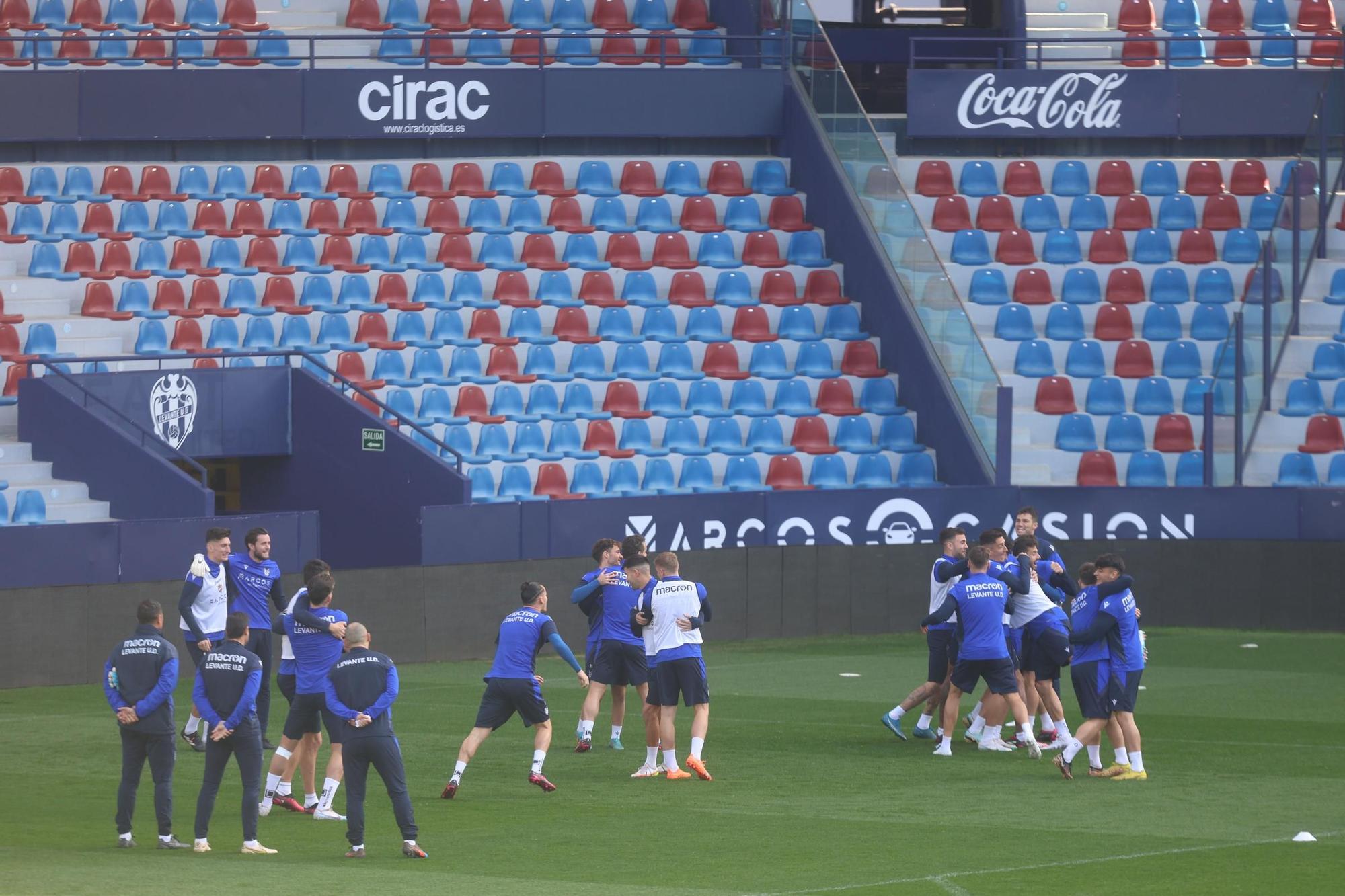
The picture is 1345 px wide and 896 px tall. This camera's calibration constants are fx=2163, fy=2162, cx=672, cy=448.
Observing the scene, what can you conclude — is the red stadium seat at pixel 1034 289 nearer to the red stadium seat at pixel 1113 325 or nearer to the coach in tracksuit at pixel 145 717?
the red stadium seat at pixel 1113 325

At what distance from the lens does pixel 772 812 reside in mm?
14680

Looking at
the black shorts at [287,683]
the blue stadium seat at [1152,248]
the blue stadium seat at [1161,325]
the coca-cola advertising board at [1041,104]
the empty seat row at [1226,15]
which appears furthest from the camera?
the empty seat row at [1226,15]

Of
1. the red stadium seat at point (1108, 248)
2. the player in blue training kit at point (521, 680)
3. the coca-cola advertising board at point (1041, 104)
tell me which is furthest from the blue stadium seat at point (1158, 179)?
the player in blue training kit at point (521, 680)

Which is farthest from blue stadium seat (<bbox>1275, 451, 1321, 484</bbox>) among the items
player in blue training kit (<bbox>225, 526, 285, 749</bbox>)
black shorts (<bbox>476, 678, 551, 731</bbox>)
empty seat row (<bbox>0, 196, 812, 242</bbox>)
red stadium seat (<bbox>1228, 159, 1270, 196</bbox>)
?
black shorts (<bbox>476, 678, 551, 731</bbox>)

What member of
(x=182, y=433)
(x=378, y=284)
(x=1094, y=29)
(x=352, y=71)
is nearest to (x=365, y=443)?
(x=182, y=433)

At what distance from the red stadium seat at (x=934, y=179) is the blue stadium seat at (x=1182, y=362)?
4216 millimetres

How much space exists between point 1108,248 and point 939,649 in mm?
13817

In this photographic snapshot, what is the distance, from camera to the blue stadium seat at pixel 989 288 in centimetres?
3011

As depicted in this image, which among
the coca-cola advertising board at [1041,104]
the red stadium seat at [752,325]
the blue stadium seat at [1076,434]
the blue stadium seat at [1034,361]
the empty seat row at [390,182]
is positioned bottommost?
the blue stadium seat at [1076,434]

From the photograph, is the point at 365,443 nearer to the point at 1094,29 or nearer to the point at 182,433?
the point at 182,433

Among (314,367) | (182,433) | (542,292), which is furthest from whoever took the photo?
(542,292)

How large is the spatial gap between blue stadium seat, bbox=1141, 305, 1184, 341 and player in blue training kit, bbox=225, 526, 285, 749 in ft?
50.4

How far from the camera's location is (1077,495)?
1035 inches

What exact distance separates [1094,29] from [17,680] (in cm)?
1975
